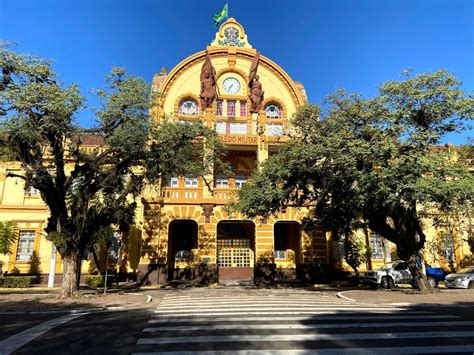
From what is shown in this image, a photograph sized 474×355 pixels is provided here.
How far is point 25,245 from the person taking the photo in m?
25.1

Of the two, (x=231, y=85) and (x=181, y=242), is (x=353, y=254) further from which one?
(x=231, y=85)

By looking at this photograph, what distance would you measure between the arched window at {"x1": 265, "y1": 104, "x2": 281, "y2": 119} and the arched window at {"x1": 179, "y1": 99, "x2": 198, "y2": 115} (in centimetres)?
579

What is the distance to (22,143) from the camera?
1484cm

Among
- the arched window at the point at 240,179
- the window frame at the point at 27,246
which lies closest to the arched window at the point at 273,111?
the arched window at the point at 240,179

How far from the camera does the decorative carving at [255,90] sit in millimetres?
27695

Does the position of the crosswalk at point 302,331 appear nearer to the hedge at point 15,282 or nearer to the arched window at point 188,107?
the hedge at point 15,282

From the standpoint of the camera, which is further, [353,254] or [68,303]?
[353,254]

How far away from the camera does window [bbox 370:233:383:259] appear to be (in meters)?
27.6

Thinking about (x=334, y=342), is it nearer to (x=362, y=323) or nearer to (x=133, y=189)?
(x=362, y=323)

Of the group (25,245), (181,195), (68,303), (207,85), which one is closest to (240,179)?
(181,195)

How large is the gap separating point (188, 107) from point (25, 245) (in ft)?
51.0

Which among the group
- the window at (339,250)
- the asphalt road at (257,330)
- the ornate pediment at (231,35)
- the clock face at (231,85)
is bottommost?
the asphalt road at (257,330)

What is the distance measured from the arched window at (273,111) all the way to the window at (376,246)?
12.1m

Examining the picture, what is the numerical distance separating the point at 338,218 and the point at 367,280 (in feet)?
20.6
